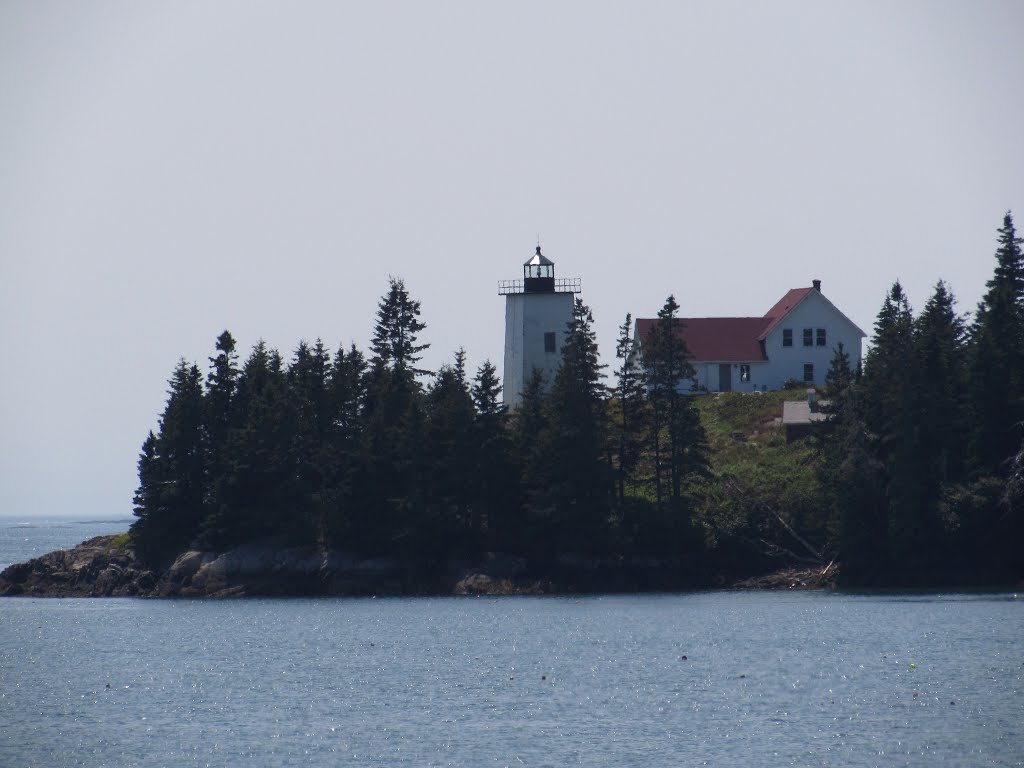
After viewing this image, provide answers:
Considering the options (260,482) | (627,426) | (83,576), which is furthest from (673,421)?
(83,576)

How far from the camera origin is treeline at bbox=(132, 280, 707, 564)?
75938 mm

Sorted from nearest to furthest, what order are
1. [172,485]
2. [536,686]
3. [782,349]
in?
[536,686] → [172,485] → [782,349]

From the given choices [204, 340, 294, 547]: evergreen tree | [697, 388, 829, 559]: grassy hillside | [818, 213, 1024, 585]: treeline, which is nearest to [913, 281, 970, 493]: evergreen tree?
[818, 213, 1024, 585]: treeline

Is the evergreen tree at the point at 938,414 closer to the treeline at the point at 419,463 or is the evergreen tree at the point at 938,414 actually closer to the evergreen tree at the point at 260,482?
the treeline at the point at 419,463

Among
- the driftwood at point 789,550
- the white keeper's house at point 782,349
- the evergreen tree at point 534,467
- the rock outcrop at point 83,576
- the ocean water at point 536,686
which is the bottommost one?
the ocean water at point 536,686

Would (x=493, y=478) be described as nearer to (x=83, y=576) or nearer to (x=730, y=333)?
(x=83, y=576)

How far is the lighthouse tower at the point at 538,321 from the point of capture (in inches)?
3580

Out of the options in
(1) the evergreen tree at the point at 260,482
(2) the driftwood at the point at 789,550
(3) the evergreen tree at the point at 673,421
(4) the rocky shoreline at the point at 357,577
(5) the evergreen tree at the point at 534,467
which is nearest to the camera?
(2) the driftwood at the point at 789,550

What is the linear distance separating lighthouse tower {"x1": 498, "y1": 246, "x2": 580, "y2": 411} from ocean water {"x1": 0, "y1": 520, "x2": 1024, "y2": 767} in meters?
27.8

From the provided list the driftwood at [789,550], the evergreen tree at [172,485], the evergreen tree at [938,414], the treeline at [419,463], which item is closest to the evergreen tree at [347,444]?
the treeline at [419,463]

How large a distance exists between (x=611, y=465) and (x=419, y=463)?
1082cm

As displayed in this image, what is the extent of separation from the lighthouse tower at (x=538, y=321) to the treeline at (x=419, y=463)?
26.0 feet

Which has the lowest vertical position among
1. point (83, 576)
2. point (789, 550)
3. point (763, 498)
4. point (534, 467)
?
point (83, 576)

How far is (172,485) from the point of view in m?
82.3
